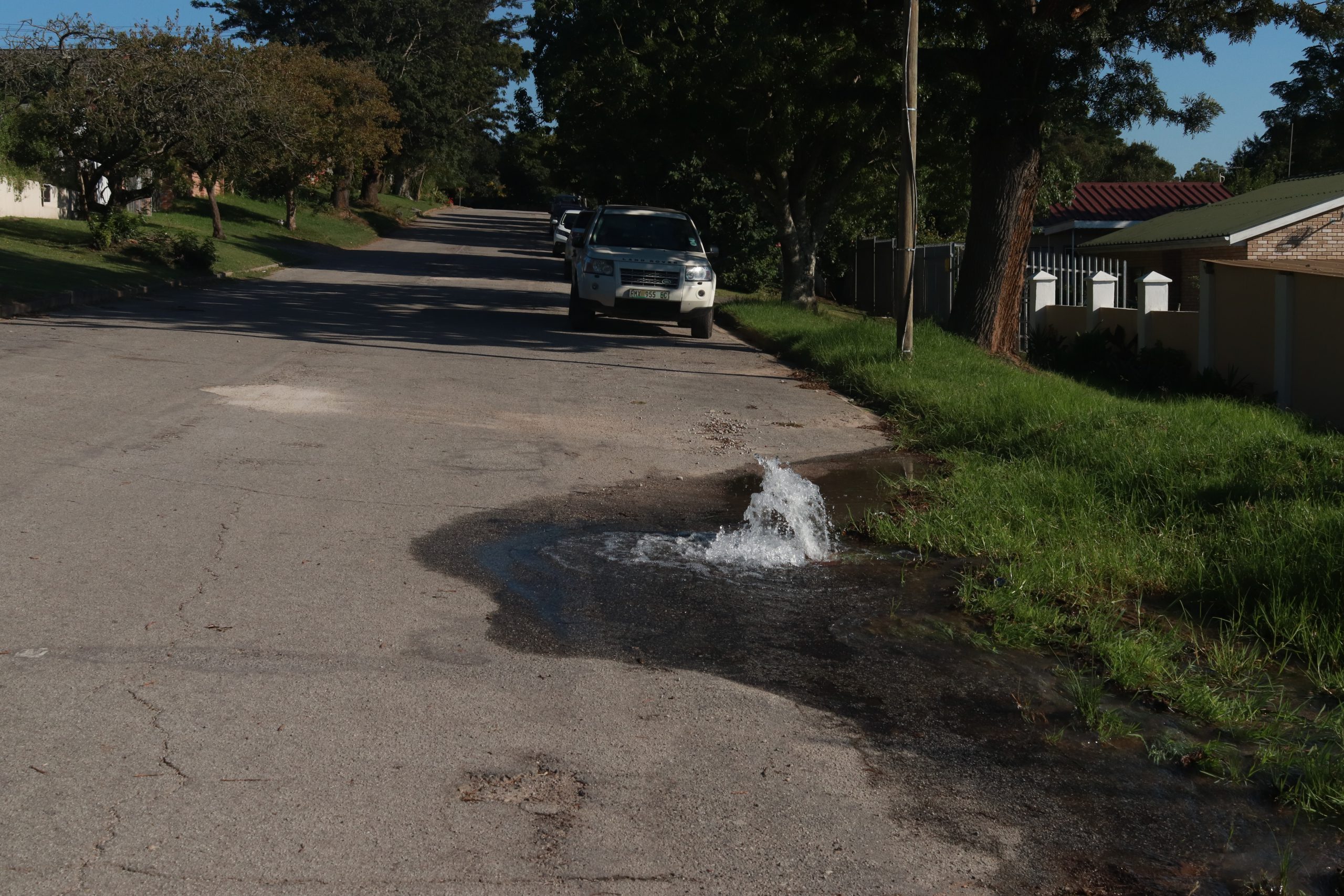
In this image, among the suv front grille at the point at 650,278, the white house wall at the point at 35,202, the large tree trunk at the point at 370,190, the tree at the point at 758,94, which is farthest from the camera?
the large tree trunk at the point at 370,190

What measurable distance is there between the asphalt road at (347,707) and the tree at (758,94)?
1064cm

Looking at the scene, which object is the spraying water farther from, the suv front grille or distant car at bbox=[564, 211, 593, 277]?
distant car at bbox=[564, 211, 593, 277]

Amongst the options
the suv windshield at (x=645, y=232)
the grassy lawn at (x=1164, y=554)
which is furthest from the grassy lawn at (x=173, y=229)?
the grassy lawn at (x=1164, y=554)

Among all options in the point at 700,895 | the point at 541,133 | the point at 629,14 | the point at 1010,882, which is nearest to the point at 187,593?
the point at 700,895

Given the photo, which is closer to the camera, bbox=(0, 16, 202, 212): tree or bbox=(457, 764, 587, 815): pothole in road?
bbox=(457, 764, 587, 815): pothole in road

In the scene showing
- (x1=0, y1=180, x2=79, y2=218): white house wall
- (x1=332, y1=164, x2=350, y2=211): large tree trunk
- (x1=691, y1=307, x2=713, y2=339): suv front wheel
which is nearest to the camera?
(x1=691, y1=307, x2=713, y2=339): suv front wheel

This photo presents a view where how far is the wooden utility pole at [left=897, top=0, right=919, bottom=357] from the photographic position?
1440 centimetres

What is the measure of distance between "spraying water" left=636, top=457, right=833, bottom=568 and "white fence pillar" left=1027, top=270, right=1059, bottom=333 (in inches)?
515

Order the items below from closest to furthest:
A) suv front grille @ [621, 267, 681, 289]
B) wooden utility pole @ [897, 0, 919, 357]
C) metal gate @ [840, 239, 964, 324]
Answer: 1. wooden utility pole @ [897, 0, 919, 357]
2. suv front grille @ [621, 267, 681, 289]
3. metal gate @ [840, 239, 964, 324]

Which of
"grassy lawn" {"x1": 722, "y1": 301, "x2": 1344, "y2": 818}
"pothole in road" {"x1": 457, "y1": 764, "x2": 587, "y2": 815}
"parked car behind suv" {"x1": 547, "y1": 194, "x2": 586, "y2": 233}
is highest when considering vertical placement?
"parked car behind suv" {"x1": 547, "y1": 194, "x2": 586, "y2": 233}

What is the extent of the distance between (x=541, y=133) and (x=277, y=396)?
31.1m

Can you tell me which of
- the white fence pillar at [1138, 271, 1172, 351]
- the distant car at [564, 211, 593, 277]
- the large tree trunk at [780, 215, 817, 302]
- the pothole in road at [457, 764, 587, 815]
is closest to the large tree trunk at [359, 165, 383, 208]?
the distant car at [564, 211, 593, 277]

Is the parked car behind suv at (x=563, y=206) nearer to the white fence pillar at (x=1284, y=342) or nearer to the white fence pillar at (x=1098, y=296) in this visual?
the white fence pillar at (x=1098, y=296)

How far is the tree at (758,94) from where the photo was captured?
63.1ft
